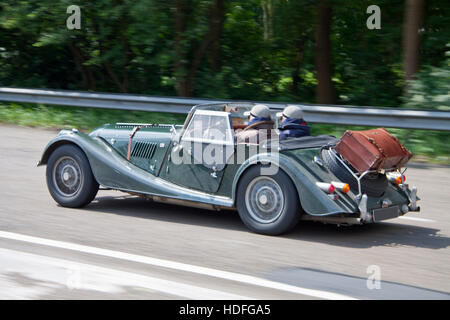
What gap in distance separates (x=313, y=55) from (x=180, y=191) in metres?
10.7

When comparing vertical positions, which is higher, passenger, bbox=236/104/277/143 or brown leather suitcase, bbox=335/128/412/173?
passenger, bbox=236/104/277/143

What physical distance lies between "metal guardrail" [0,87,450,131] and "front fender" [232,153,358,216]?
393 cm

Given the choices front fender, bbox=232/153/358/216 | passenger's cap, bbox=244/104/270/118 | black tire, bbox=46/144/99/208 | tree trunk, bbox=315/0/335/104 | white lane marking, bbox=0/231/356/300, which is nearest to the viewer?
white lane marking, bbox=0/231/356/300

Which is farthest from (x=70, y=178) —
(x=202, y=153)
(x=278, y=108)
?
(x=278, y=108)

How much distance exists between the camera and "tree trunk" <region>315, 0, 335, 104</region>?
16.0 m

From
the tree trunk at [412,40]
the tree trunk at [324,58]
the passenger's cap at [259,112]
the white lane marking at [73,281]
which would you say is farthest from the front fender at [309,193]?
the tree trunk at [324,58]

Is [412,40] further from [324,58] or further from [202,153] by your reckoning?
[202,153]

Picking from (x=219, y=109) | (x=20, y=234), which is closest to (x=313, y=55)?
(x=219, y=109)

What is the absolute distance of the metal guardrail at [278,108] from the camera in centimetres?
1108

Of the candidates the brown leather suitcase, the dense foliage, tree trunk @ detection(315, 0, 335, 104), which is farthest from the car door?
tree trunk @ detection(315, 0, 335, 104)

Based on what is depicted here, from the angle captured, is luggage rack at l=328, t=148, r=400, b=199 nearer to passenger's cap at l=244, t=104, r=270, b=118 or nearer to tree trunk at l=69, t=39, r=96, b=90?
passenger's cap at l=244, t=104, r=270, b=118

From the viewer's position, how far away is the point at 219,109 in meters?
7.77

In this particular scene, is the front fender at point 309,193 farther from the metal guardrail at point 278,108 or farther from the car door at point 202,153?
the metal guardrail at point 278,108

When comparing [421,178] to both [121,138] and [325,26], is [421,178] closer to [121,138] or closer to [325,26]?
[121,138]
